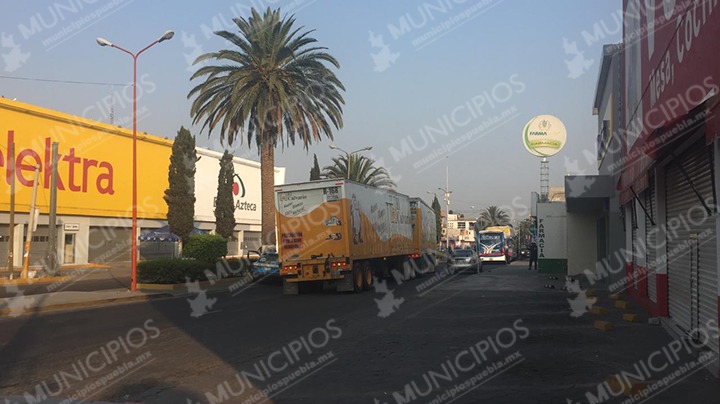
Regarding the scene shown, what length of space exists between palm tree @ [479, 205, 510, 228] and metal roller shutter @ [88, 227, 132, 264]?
70.9 m

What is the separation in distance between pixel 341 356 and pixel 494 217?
330 feet

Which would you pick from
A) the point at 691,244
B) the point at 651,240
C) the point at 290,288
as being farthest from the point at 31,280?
the point at 691,244

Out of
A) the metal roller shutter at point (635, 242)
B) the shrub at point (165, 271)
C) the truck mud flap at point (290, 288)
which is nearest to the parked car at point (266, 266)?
the shrub at point (165, 271)

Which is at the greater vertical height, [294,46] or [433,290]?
[294,46]

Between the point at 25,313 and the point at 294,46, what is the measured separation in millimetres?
17660

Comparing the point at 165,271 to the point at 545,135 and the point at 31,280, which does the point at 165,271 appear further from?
the point at 545,135

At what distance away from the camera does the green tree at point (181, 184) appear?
39.5m

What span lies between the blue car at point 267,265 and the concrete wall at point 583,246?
1441cm

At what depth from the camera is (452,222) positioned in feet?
452

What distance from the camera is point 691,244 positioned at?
10398mm

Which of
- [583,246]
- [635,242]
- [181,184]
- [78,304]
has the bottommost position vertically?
[78,304]

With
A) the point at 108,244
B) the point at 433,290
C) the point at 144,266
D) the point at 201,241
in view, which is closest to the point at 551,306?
the point at 433,290

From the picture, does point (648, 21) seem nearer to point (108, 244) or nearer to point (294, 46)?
point (294, 46)

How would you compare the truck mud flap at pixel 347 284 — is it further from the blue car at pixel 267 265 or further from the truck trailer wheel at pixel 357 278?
the blue car at pixel 267 265
